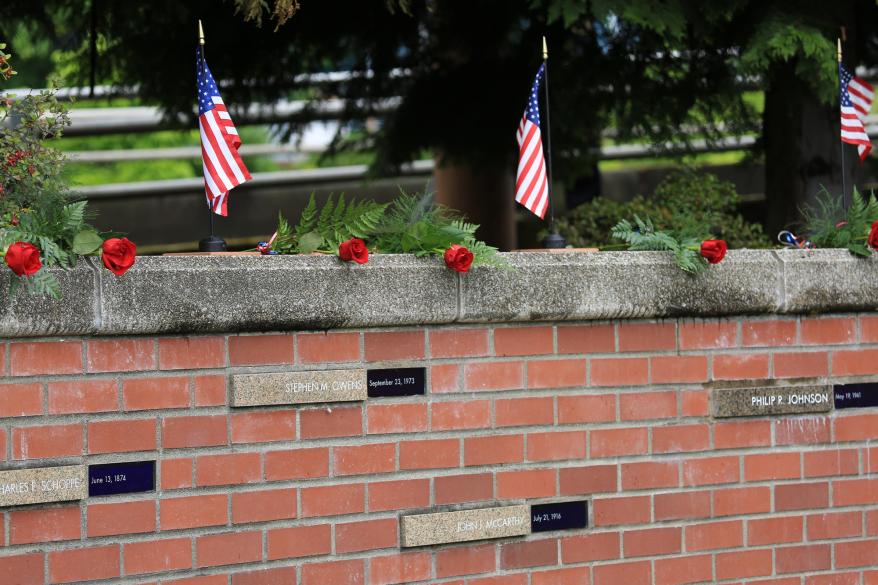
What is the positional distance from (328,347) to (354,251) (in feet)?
1.14

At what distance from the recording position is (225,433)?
372 cm

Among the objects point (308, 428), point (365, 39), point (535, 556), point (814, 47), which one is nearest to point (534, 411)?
point (535, 556)

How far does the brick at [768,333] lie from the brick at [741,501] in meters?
0.58

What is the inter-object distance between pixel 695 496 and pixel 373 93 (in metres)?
4.48

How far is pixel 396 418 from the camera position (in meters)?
3.93

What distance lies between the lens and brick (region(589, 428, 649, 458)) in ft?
13.8

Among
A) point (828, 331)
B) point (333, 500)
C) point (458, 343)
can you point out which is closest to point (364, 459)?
point (333, 500)

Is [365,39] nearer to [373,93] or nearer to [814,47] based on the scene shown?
[373,93]

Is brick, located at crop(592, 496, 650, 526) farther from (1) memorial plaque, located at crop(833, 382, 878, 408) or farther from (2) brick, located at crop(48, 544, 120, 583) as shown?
(2) brick, located at crop(48, 544, 120, 583)

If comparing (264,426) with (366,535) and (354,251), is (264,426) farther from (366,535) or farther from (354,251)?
(354,251)

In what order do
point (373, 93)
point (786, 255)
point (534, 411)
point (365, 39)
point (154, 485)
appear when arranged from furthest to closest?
1. point (373, 93)
2. point (365, 39)
3. point (786, 255)
4. point (534, 411)
5. point (154, 485)

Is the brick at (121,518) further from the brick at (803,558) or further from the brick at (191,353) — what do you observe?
the brick at (803,558)

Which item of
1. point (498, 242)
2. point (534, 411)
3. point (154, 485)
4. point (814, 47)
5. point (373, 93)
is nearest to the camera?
point (154, 485)

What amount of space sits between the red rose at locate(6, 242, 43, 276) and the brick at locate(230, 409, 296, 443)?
821 millimetres
